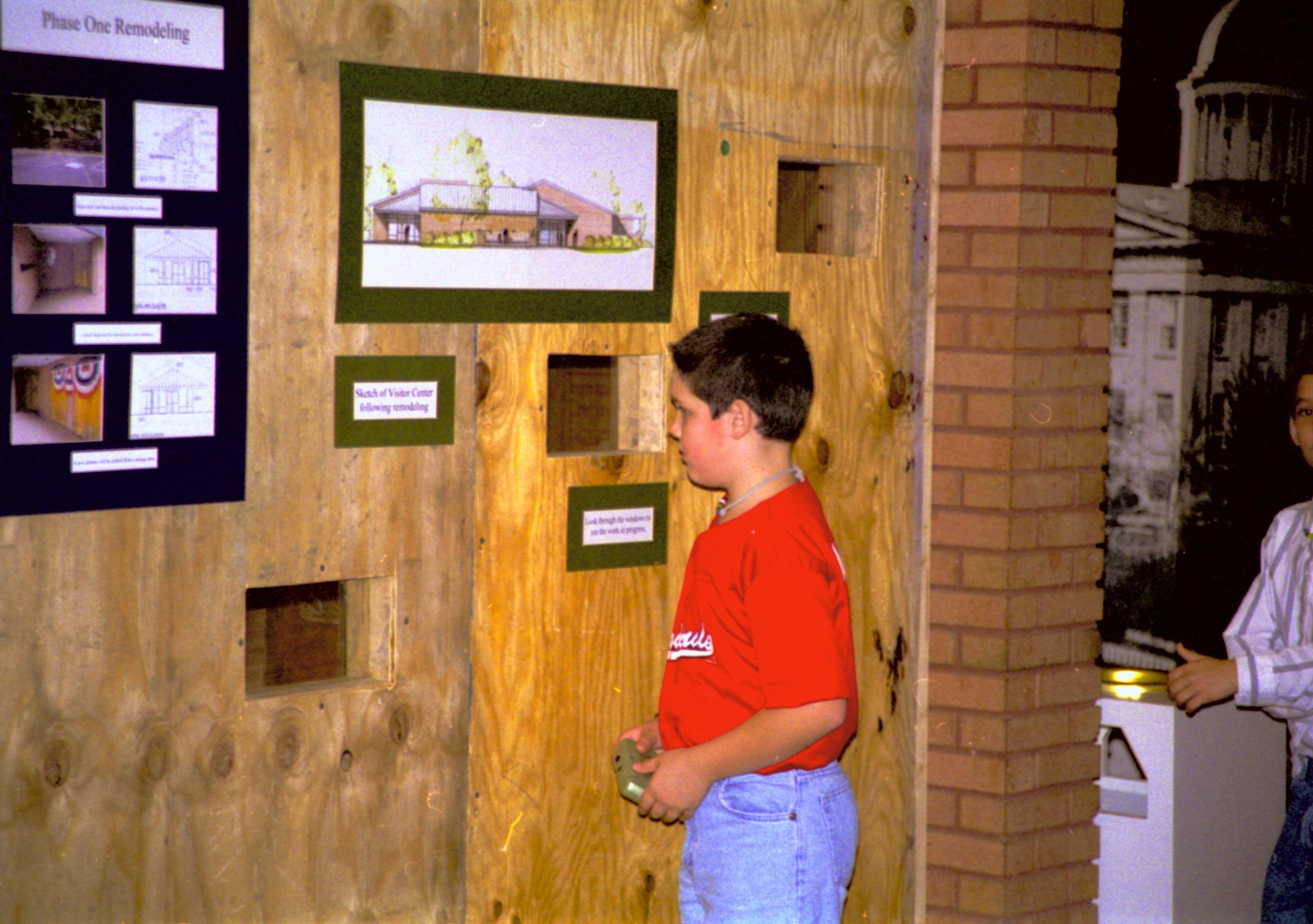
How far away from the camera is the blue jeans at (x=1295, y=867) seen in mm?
3580

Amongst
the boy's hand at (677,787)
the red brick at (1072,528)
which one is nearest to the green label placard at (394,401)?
the boy's hand at (677,787)

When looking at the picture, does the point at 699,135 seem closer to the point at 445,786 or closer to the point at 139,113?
the point at 139,113

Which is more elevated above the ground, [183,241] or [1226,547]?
[183,241]

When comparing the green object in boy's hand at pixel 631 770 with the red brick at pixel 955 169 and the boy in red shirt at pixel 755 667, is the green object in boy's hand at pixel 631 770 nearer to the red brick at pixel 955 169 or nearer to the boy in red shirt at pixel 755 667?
the boy in red shirt at pixel 755 667

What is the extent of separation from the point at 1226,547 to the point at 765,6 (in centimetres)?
245

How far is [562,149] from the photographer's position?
3.48 meters

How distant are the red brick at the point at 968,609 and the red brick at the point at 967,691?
0.15m

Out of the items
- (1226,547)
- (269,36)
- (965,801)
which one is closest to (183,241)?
(269,36)

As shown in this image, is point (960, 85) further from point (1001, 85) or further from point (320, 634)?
point (320, 634)

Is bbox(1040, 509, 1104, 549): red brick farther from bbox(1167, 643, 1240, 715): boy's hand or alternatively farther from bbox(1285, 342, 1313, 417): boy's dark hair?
bbox(1285, 342, 1313, 417): boy's dark hair

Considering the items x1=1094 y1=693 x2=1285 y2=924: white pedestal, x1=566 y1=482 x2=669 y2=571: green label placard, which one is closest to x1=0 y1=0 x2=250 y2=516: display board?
x1=566 y1=482 x2=669 y2=571: green label placard

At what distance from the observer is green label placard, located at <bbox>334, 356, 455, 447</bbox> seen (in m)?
3.24

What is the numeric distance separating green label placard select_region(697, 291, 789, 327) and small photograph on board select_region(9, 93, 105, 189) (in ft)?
5.19

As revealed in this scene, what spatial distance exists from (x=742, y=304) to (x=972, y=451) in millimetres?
885
